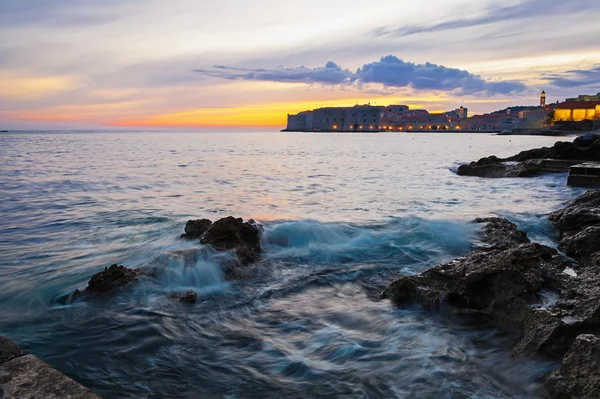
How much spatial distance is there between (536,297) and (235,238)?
12.6ft

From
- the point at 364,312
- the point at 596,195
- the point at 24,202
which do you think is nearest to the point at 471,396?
the point at 364,312

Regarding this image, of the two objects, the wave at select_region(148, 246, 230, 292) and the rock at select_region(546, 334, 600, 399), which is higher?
the rock at select_region(546, 334, 600, 399)

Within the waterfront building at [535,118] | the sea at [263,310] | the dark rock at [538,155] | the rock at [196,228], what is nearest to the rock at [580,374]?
the sea at [263,310]

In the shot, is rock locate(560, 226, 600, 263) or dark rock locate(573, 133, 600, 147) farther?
dark rock locate(573, 133, 600, 147)

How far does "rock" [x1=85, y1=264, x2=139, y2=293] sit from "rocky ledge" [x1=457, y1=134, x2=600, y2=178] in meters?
15.0

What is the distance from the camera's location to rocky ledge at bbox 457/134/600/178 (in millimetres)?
15672

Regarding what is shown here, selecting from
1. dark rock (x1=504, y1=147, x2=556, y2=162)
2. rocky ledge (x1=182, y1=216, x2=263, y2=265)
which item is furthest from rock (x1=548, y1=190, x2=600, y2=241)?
dark rock (x1=504, y1=147, x2=556, y2=162)

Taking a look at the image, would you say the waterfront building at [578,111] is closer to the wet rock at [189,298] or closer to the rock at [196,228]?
the rock at [196,228]

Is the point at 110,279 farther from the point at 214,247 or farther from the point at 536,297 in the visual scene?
the point at 536,297

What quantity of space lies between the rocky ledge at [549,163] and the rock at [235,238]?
13134 millimetres

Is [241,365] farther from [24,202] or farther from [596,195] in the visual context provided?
[24,202]

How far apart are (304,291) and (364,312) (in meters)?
0.88

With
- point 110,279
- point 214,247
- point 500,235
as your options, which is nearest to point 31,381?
point 110,279

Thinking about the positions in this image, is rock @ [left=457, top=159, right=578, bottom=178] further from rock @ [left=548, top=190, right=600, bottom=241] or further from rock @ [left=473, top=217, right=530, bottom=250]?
rock @ [left=473, top=217, right=530, bottom=250]
